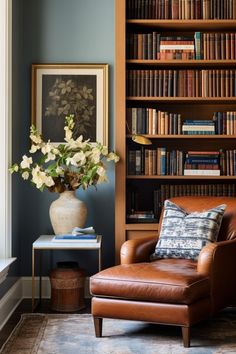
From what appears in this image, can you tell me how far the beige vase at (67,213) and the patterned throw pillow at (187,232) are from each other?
0.69 meters

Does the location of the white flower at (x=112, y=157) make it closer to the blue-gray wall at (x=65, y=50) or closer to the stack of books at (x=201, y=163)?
the blue-gray wall at (x=65, y=50)

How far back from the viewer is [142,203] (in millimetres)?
4766

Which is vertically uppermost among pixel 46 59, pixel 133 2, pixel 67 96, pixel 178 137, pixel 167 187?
pixel 133 2

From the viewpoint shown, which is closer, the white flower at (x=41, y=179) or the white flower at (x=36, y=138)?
the white flower at (x=41, y=179)

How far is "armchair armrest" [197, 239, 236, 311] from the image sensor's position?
3477mm

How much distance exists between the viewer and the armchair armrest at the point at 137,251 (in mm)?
3846

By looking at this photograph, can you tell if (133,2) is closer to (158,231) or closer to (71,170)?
(71,170)

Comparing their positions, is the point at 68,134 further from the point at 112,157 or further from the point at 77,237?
the point at 77,237

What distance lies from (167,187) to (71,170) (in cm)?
81

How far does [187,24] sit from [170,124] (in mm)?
815

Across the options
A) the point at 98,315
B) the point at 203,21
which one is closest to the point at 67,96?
the point at 203,21

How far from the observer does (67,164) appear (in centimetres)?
426

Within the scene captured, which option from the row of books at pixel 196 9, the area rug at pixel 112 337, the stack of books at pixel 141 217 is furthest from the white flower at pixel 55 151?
the row of books at pixel 196 9

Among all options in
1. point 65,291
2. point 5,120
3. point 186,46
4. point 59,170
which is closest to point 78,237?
point 65,291
